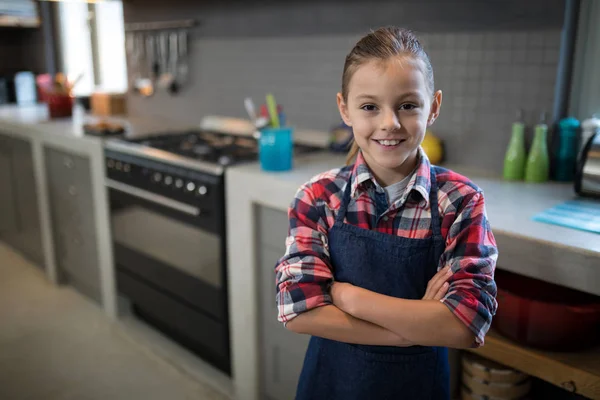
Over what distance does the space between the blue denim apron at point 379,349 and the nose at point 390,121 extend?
0.16 m

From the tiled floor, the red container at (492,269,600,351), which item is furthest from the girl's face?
the tiled floor

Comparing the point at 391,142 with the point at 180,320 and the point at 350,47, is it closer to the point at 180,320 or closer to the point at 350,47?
the point at 350,47

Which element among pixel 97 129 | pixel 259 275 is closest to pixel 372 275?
pixel 259 275

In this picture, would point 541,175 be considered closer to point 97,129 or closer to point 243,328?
point 243,328

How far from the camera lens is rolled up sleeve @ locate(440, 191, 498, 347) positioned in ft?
3.06

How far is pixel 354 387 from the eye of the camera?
1106 mm

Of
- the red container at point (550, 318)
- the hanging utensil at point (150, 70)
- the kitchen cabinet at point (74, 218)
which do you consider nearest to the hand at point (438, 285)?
the red container at point (550, 318)

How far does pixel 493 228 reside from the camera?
128 cm

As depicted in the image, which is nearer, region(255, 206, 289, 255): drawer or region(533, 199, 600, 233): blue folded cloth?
region(533, 199, 600, 233): blue folded cloth

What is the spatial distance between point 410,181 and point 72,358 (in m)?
2.00

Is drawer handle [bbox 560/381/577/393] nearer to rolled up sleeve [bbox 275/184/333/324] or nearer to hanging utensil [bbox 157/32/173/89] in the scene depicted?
rolled up sleeve [bbox 275/184/333/324]

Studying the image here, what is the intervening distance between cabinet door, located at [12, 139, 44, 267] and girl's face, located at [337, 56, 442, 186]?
2742 millimetres

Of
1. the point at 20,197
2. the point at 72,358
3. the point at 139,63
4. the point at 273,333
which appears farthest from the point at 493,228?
the point at 20,197

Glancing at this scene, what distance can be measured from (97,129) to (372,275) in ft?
6.71
